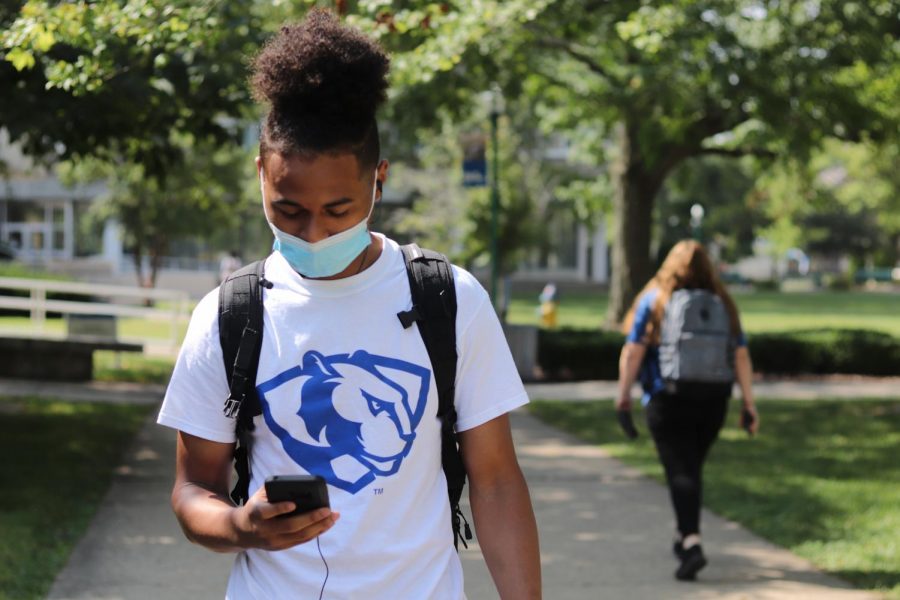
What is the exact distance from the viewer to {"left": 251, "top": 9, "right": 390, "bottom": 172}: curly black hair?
228cm

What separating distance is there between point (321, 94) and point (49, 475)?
751 centimetres

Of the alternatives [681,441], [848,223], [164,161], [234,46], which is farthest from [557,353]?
[848,223]

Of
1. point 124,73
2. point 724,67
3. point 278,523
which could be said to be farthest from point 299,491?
point 724,67

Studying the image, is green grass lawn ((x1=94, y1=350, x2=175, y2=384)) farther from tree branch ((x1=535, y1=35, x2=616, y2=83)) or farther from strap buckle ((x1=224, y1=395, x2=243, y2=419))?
strap buckle ((x1=224, y1=395, x2=243, y2=419))

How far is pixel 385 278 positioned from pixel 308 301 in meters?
0.15

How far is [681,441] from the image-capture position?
6.71 m

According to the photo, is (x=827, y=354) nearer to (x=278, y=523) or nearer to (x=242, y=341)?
(x=242, y=341)

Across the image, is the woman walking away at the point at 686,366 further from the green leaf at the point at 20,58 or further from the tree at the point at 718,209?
the tree at the point at 718,209

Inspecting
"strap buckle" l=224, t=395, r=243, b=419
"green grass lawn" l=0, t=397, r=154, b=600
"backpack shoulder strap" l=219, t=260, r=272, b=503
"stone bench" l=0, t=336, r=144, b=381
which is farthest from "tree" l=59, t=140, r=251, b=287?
"strap buckle" l=224, t=395, r=243, b=419

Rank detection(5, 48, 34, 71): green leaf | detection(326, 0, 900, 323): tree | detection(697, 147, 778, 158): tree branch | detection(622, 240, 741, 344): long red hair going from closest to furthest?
detection(5, 48, 34, 71): green leaf → detection(622, 240, 741, 344): long red hair → detection(326, 0, 900, 323): tree → detection(697, 147, 778, 158): tree branch

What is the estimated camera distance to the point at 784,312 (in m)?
38.6

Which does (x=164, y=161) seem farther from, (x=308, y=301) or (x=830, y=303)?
(x=830, y=303)

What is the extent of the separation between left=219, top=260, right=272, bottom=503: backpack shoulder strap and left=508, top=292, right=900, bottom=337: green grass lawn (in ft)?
73.2

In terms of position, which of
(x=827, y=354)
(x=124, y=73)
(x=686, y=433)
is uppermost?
(x=124, y=73)
